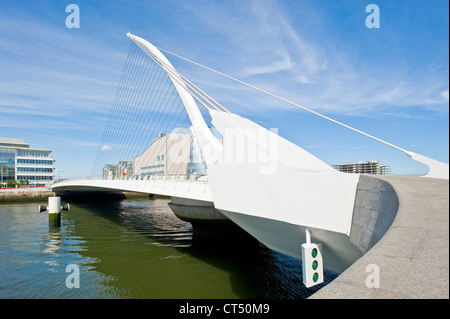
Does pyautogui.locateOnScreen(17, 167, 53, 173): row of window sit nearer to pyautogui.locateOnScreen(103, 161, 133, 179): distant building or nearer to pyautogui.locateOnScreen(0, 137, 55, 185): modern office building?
pyautogui.locateOnScreen(0, 137, 55, 185): modern office building

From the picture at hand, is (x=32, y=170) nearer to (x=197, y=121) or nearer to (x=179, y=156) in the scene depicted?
(x=179, y=156)

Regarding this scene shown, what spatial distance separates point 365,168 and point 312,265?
317cm

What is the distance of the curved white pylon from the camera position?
807cm

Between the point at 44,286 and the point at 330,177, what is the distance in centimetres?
897

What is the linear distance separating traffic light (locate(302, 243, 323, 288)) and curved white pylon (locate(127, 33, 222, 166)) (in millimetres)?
3451

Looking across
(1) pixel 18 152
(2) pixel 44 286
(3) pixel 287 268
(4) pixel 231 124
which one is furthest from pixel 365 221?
(1) pixel 18 152

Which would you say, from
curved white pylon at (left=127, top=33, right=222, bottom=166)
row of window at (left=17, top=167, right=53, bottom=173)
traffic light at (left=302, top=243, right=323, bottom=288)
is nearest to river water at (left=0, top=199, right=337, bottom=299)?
traffic light at (left=302, top=243, right=323, bottom=288)

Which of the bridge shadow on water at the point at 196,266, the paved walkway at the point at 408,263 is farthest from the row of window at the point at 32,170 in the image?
the paved walkway at the point at 408,263

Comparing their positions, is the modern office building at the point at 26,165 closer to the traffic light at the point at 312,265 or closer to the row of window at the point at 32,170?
the row of window at the point at 32,170

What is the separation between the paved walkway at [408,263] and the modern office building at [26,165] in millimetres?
80399

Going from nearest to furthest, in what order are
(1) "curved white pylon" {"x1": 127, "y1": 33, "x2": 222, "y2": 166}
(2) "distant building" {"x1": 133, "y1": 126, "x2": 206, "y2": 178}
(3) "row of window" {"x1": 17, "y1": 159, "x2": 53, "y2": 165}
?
(1) "curved white pylon" {"x1": 127, "y1": 33, "x2": 222, "y2": 166} < (2) "distant building" {"x1": 133, "y1": 126, "x2": 206, "y2": 178} < (3) "row of window" {"x1": 17, "y1": 159, "x2": 53, "y2": 165}

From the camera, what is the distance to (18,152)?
233 ft

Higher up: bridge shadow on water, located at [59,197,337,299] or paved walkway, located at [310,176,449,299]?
paved walkway, located at [310,176,449,299]

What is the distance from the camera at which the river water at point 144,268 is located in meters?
8.14
